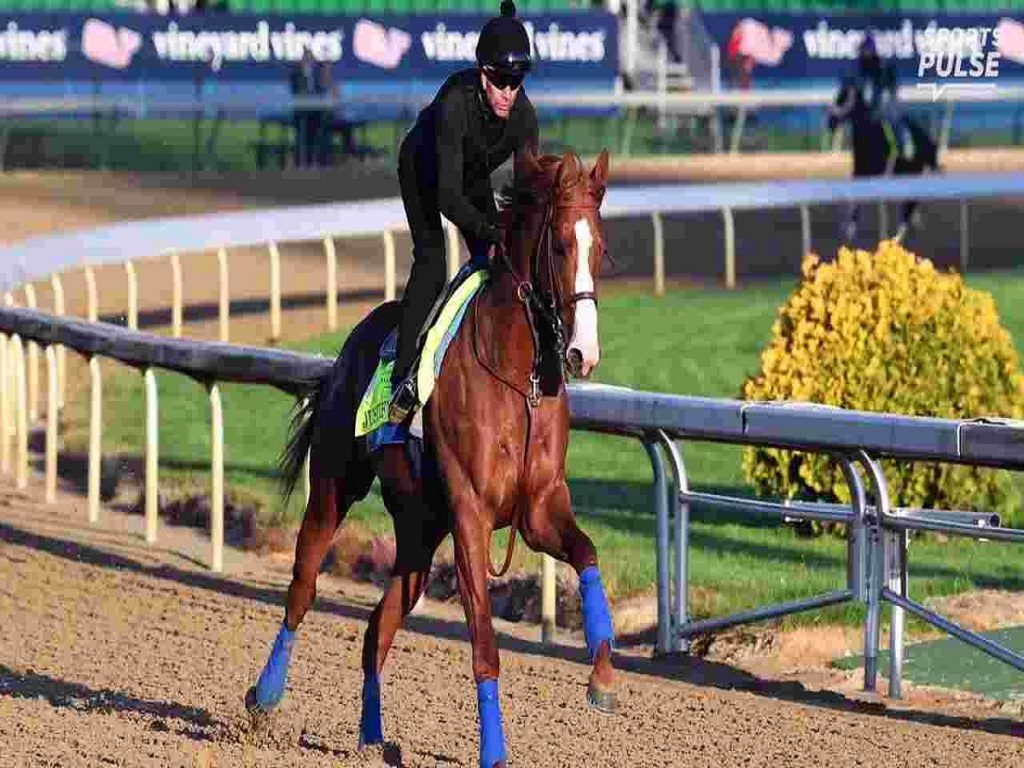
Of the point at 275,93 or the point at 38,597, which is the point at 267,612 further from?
the point at 275,93

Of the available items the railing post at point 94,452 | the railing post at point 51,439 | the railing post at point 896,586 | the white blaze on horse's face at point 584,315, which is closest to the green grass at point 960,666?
the railing post at point 896,586

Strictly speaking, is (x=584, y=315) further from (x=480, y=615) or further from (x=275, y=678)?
(x=275, y=678)

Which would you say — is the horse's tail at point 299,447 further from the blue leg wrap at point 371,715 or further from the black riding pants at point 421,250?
the blue leg wrap at point 371,715

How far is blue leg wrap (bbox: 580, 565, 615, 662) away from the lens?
6211 millimetres

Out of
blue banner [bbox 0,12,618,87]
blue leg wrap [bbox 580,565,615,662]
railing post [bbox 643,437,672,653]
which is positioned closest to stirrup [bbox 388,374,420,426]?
blue leg wrap [bbox 580,565,615,662]

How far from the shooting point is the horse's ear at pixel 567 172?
6047 mm

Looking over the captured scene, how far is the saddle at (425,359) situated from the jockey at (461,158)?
0.04 metres

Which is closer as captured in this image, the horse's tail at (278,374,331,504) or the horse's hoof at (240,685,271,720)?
the horse's hoof at (240,685,271,720)

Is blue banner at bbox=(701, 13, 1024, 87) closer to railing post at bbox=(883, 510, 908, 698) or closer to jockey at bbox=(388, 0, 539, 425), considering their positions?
railing post at bbox=(883, 510, 908, 698)

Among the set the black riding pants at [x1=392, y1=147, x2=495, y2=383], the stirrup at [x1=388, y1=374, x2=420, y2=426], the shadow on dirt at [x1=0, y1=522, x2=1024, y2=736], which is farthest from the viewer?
the shadow on dirt at [x1=0, y1=522, x2=1024, y2=736]

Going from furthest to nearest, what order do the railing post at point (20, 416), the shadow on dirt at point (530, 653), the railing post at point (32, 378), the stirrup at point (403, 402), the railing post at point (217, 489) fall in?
the railing post at point (32, 378) < the railing post at point (20, 416) < the railing post at point (217, 489) < the shadow on dirt at point (530, 653) < the stirrup at point (403, 402)

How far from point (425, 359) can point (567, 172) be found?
2.36 ft

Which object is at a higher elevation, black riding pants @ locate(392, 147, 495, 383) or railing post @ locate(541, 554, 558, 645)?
black riding pants @ locate(392, 147, 495, 383)

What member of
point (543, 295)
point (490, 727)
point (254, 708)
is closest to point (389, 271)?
point (254, 708)
